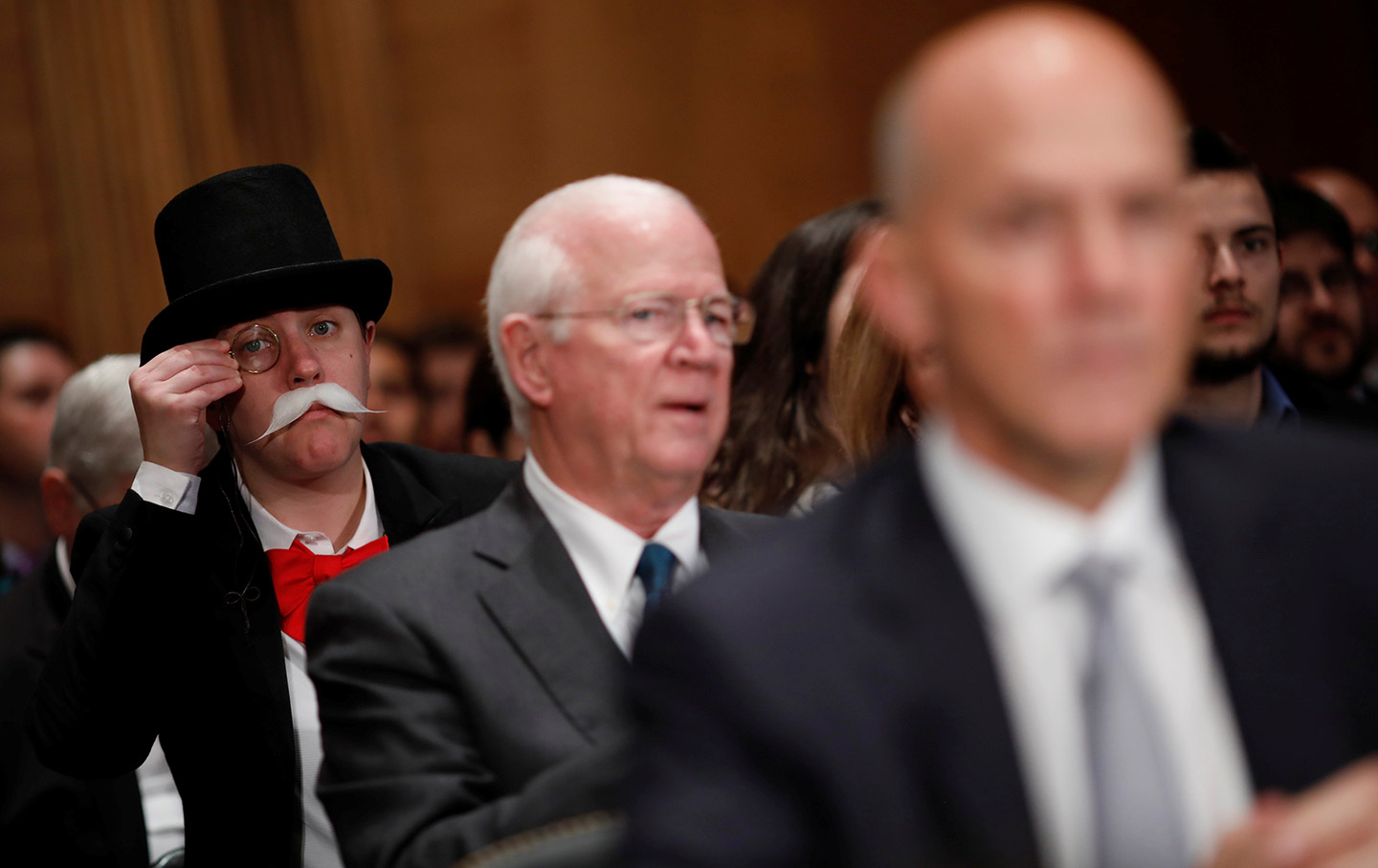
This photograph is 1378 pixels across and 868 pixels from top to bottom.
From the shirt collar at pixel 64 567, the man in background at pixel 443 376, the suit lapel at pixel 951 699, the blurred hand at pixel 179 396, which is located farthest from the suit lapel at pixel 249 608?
the man in background at pixel 443 376

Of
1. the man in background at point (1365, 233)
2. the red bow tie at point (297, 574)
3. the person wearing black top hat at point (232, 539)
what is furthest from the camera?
the man in background at point (1365, 233)

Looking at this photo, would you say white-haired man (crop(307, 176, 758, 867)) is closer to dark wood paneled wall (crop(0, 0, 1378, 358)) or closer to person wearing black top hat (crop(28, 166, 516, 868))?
person wearing black top hat (crop(28, 166, 516, 868))

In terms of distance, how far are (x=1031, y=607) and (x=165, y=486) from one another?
1.70 m

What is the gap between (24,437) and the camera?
4551 mm

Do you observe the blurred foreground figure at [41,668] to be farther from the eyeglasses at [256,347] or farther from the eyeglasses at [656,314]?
the eyeglasses at [656,314]

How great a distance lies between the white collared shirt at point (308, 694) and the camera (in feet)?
7.17

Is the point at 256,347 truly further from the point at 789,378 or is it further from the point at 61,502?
the point at 789,378

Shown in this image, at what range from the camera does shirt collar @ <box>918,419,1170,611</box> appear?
984mm

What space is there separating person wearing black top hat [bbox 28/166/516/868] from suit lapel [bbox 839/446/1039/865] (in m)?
1.44

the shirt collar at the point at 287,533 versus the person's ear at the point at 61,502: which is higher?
the shirt collar at the point at 287,533

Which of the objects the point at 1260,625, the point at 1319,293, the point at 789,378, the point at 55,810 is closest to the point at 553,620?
the point at 1260,625

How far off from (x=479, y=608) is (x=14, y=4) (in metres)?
4.59

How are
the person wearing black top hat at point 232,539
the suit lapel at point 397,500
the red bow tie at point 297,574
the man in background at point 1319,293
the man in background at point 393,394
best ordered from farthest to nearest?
the man in background at point 393,394 < the man in background at point 1319,293 < the suit lapel at point 397,500 < the red bow tie at point 297,574 < the person wearing black top hat at point 232,539

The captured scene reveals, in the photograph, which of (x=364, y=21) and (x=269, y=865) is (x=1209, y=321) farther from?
(x=364, y=21)
